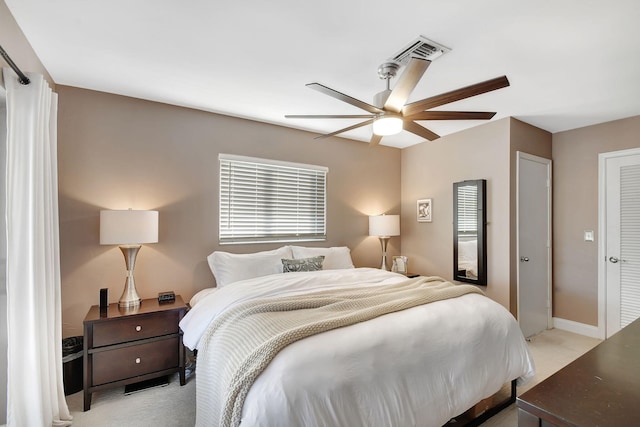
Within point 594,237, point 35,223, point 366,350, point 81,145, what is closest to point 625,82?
point 594,237

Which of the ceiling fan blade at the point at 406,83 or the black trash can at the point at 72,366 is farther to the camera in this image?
the black trash can at the point at 72,366

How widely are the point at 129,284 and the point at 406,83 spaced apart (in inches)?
106

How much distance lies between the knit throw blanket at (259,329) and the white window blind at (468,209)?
170 cm

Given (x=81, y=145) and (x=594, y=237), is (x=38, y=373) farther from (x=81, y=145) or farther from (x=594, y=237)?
(x=594, y=237)

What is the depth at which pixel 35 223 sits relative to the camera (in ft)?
5.98

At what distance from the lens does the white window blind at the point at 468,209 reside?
3668 mm

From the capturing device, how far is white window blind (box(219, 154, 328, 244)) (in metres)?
3.36

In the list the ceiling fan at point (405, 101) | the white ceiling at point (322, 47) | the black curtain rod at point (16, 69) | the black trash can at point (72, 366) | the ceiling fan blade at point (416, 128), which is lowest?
the black trash can at point (72, 366)

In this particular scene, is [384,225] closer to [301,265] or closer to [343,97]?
[301,265]

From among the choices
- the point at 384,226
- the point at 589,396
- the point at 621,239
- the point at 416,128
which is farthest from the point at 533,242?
the point at 589,396

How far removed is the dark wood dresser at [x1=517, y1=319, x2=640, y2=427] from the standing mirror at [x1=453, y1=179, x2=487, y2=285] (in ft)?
8.71

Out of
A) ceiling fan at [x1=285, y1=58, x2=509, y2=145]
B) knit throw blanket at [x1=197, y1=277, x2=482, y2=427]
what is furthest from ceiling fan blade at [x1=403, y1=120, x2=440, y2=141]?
knit throw blanket at [x1=197, y1=277, x2=482, y2=427]

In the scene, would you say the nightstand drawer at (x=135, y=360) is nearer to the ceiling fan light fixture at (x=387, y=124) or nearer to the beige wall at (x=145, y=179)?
the beige wall at (x=145, y=179)

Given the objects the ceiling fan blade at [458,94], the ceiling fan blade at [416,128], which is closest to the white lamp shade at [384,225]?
the ceiling fan blade at [416,128]
